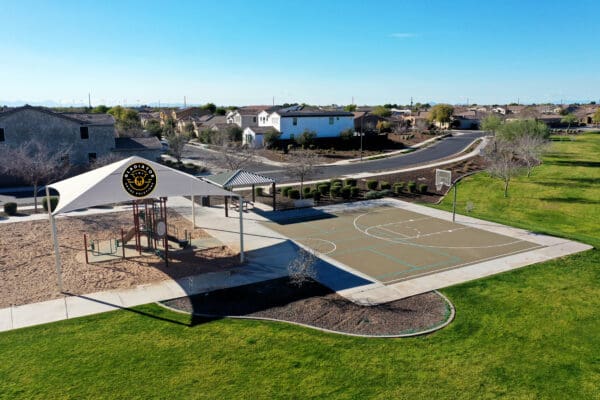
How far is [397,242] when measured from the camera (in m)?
25.8

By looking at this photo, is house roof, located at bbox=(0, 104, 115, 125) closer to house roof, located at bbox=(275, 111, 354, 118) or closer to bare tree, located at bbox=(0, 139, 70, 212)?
bare tree, located at bbox=(0, 139, 70, 212)

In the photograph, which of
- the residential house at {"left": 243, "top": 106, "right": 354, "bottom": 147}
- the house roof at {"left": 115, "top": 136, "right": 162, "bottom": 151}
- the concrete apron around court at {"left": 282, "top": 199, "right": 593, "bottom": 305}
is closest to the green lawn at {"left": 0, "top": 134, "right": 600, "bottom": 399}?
the concrete apron around court at {"left": 282, "top": 199, "right": 593, "bottom": 305}

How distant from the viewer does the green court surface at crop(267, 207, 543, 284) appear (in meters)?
22.0

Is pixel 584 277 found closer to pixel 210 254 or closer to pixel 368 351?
pixel 368 351

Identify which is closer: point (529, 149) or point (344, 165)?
point (529, 149)

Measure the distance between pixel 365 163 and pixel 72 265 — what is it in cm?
4401

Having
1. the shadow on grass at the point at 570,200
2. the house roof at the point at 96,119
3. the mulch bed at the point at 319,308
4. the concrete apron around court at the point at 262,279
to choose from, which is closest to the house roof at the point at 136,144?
the house roof at the point at 96,119

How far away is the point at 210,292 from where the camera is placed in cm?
1831

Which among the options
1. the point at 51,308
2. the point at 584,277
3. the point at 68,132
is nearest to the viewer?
the point at 51,308

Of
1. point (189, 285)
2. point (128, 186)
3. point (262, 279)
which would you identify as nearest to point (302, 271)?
point (262, 279)

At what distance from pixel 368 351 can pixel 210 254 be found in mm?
11298

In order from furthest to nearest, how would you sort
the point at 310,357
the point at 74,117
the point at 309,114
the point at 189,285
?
the point at 309,114, the point at 74,117, the point at 189,285, the point at 310,357

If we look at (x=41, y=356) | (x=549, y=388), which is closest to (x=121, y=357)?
(x=41, y=356)

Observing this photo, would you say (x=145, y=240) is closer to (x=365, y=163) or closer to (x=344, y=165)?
(x=344, y=165)
